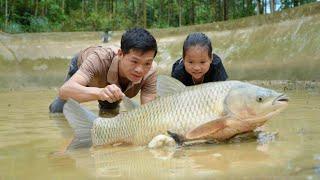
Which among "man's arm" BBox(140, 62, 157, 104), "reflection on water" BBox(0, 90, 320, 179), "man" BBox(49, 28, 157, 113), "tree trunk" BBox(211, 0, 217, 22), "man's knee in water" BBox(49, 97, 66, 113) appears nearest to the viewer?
"reflection on water" BBox(0, 90, 320, 179)

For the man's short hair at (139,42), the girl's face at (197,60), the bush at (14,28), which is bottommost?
the girl's face at (197,60)

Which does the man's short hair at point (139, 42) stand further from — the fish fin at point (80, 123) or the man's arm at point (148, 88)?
the man's arm at point (148, 88)

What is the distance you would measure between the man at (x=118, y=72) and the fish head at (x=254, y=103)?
30.1 inches

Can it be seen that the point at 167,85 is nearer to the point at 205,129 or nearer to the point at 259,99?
the point at 205,129

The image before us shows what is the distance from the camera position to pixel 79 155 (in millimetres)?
3182

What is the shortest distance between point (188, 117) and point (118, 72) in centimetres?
137

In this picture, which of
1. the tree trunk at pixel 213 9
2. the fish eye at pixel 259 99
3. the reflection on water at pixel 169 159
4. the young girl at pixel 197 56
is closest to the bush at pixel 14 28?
the tree trunk at pixel 213 9

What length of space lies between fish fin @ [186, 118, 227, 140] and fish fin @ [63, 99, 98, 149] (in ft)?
2.22

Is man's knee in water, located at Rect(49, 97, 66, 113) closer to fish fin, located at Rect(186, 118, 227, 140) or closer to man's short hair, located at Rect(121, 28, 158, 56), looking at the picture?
man's short hair, located at Rect(121, 28, 158, 56)

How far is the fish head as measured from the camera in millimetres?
3291

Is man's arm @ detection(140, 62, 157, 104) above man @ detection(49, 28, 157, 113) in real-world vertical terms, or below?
below

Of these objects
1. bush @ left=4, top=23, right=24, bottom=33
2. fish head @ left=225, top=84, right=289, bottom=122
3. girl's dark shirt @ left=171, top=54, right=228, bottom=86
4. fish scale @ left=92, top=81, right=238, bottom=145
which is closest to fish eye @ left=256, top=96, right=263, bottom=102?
fish head @ left=225, top=84, right=289, bottom=122

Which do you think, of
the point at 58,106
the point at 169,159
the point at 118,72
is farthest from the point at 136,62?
the point at 58,106

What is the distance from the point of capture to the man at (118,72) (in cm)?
389
